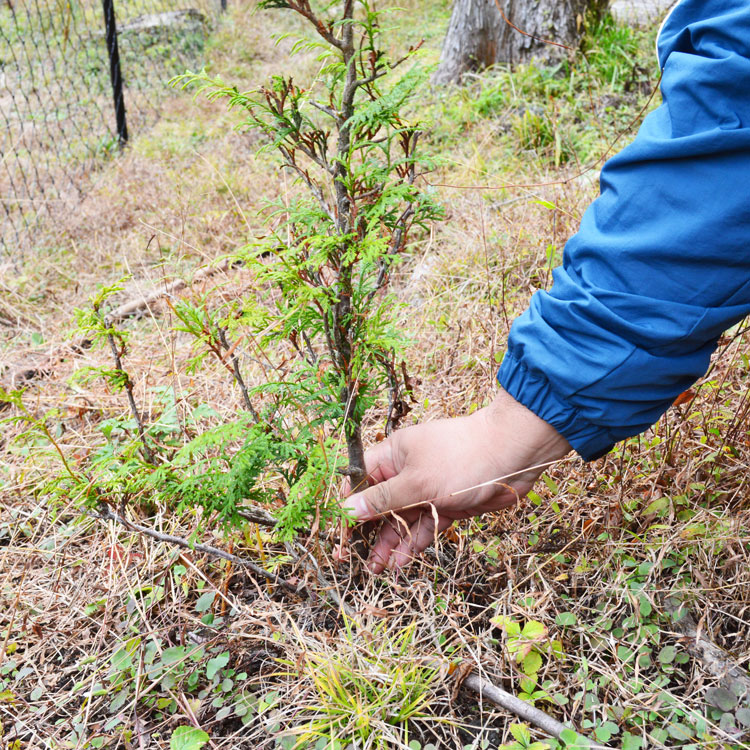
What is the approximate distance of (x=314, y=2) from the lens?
9.31m

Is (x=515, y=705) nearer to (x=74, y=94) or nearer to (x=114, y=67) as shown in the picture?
(x=114, y=67)

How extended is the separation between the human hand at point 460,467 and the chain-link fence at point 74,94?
3837mm

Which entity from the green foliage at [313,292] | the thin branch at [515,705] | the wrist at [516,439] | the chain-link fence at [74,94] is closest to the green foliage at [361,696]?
the thin branch at [515,705]

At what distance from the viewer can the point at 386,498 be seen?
1.60 metres

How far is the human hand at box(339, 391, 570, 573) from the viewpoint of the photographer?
1445mm

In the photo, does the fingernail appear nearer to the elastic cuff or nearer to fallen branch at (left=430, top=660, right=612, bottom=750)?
fallen branch at (left=430, top=660, right=612, bottom=750)

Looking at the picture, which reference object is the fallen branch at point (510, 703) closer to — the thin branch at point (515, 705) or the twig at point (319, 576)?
the thin branch at point (515, 705)

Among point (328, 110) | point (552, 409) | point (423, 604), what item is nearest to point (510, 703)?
point (423, 604)

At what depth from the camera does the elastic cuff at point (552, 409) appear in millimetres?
1343

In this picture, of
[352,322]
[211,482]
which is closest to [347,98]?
[352,322]

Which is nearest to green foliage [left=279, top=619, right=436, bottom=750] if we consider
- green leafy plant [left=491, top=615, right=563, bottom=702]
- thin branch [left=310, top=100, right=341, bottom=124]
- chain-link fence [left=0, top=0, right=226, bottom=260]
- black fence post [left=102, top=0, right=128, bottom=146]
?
green leafy plant [left=491, top=615, right=563, bottom=702]

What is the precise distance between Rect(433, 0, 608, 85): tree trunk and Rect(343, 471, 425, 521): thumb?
447 centimetres

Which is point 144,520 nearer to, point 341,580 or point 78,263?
point 341,580

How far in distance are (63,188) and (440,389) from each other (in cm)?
443
